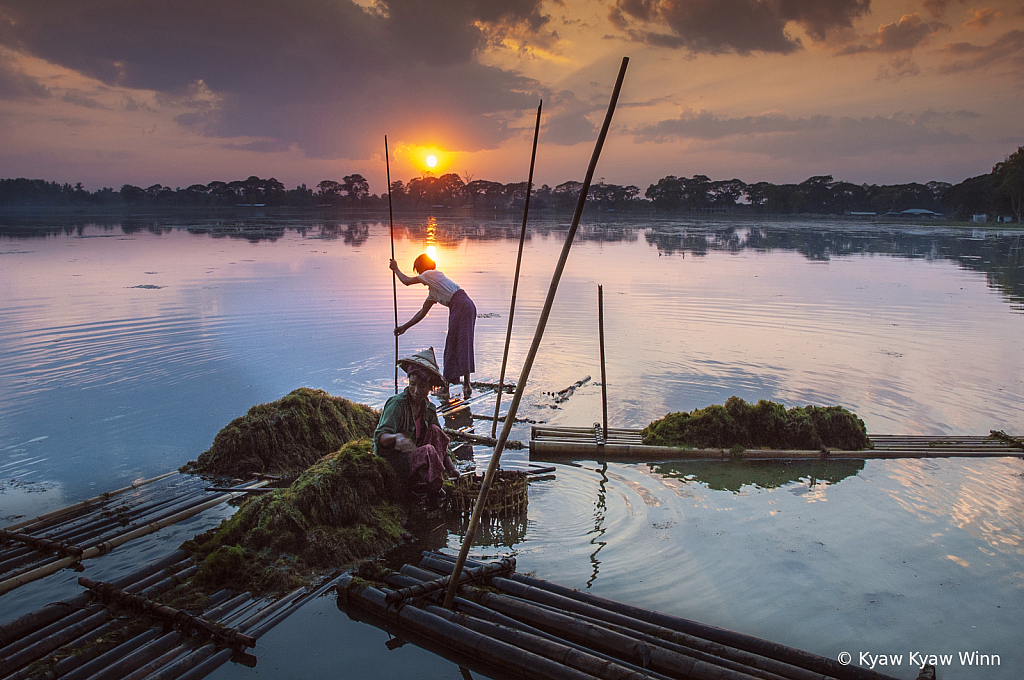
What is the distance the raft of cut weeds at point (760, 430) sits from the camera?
6.18 m

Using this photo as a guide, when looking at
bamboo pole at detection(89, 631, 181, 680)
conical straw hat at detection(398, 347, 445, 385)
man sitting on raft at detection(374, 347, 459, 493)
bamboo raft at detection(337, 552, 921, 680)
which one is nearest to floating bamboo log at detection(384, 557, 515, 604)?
bamboo raft at detection(337, 552, 921, 680)

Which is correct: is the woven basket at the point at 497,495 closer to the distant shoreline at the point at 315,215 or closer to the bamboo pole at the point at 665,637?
the bamboo pole at the point at 665,637

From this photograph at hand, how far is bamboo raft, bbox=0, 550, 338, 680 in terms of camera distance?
282 centimetres

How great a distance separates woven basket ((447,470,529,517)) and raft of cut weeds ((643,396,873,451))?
1872 millimetres

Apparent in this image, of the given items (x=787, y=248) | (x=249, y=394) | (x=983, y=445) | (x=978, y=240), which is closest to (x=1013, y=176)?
(x=978, y=240)

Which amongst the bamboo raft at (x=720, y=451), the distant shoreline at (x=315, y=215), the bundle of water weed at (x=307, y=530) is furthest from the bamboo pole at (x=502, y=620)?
the distant shoreline at (x=315, y=215)

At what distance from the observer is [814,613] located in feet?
12.1

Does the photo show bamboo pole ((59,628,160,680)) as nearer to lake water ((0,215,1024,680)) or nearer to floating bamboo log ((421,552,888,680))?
lake water ((0,215,1024,680))

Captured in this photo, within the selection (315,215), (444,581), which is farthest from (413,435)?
(315,215)

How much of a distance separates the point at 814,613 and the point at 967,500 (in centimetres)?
239

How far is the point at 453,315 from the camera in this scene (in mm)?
7578

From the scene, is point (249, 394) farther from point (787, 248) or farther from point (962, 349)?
point (787, 248)

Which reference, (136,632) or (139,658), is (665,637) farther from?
(136,632)

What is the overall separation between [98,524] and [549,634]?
2.99 meters
